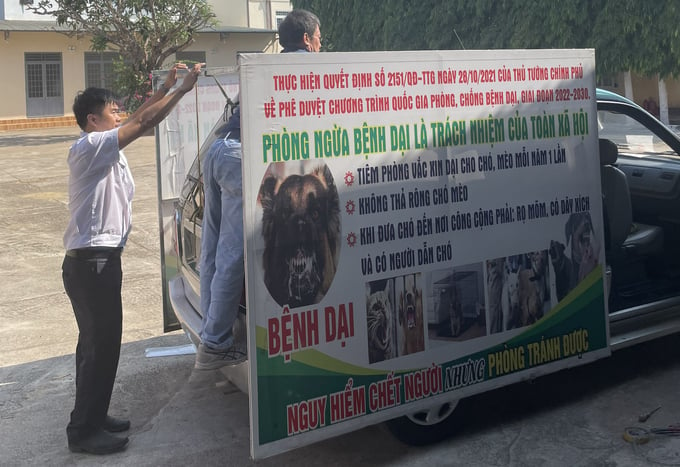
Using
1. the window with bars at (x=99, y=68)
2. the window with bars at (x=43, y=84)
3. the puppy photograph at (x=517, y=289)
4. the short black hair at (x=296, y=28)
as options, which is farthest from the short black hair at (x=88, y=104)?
the window with bars at (x=99, y=68)

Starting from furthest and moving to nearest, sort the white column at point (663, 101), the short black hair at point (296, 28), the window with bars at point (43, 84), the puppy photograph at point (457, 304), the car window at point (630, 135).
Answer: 1. the window with bars at point (43, 84)
2. the white column at point (663, 101)
3. the car window at point (630, 135)
4. the short black hair at point (296, 28)
5. the puppy photograph at point (457, 304)

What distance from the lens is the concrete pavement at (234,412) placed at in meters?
4.18

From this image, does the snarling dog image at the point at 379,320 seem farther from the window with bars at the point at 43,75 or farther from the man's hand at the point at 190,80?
the window with bars at the point at 43,75

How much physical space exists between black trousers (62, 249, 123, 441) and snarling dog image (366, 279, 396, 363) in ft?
4.54

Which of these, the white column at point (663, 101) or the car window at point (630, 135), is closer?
the car window at point (630, 135)

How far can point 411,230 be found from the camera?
3816 millimetres

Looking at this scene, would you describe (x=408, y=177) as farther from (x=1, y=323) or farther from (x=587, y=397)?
(x=1, y=323)

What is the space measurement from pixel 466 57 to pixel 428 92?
0.95 feet

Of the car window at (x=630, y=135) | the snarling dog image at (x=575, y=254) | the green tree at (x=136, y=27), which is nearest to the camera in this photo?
the snarling dog image at (x=575, y=254)

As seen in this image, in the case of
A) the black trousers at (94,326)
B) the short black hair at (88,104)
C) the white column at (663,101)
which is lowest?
the black trousers at (94,326)

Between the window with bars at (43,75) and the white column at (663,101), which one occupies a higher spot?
the window with bars at (43,75)

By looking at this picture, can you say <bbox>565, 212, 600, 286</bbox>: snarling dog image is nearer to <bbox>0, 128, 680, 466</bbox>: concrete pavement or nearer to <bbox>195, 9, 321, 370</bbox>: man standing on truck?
<bbox>0, 128, 680, 466</bbox>: concrete pavement

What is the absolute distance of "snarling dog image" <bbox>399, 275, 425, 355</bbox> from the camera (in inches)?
150

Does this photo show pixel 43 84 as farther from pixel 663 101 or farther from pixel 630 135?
pixel 630 135
